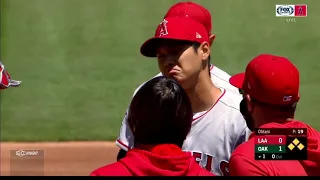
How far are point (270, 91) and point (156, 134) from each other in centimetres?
58

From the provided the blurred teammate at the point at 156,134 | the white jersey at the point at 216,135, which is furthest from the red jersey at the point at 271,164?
the white jersey at the point at 216,135

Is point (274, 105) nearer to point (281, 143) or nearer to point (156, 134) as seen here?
point (281, 143)

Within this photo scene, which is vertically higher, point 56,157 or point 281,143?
point 281,143

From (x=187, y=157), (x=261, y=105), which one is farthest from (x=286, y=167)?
(x=187, y=157)

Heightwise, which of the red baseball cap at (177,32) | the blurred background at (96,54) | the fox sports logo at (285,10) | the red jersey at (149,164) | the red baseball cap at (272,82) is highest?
the red baseball cap at (177,32)

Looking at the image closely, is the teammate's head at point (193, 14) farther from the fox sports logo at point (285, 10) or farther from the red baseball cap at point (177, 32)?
the fox sports logo at point (285, 10)

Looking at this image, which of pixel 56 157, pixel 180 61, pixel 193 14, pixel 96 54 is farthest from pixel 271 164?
pixel 96 54

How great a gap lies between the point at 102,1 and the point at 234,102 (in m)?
3.71

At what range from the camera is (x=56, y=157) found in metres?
6.02

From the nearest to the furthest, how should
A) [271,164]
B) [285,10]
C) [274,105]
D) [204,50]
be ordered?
[271,164] < [274,105] < [204,50] < [285,10]

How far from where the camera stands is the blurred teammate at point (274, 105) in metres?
2.22

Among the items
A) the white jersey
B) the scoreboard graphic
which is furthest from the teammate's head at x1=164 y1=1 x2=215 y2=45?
the scoreboard graphic

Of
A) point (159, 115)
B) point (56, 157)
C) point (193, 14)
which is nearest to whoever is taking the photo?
point (159, 115)

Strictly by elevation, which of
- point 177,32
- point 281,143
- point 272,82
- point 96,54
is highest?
point 177,32
